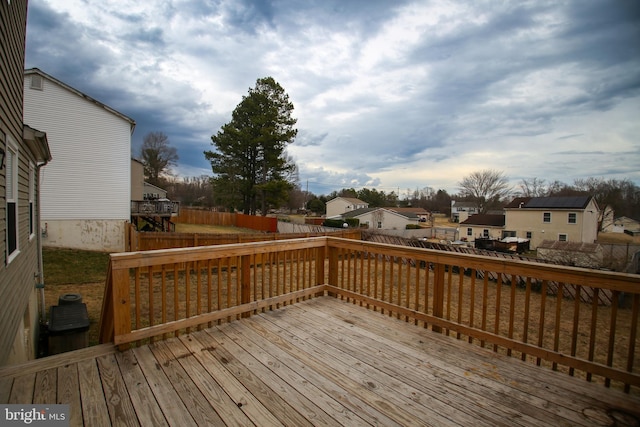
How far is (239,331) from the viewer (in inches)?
129

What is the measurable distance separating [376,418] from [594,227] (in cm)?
3721

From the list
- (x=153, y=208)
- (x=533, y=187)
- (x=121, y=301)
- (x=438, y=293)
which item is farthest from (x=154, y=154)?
(x=533, y=187)

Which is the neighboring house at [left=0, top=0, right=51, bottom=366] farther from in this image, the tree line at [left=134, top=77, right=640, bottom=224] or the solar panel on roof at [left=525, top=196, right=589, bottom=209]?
the solar panel on roof at [left=525, top=196, right=589, bottom=209]

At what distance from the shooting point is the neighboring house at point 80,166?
40.5ft

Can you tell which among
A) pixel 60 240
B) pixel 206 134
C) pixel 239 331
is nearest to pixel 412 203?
pixel 206 134

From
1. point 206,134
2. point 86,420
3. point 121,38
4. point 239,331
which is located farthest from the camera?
Answer: point 206,134

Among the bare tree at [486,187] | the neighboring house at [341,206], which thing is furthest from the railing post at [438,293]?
the bare tree at [486,187]

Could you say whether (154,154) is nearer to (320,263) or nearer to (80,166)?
(80,166)

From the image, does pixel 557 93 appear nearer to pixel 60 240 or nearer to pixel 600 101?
pixel 600 101

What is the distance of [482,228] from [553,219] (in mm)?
6745

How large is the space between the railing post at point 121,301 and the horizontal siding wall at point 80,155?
45.7 ft

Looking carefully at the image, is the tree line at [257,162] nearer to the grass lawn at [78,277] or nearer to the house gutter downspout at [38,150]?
the grass lawn at [78,277]

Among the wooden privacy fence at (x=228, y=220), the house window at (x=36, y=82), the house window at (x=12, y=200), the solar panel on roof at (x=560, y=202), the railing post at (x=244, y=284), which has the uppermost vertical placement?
the house window at (x=36, y=82)

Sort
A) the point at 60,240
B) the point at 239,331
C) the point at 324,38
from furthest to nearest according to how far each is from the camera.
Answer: the point at 60,240 → the point at 324,38 → the point at 239,331
